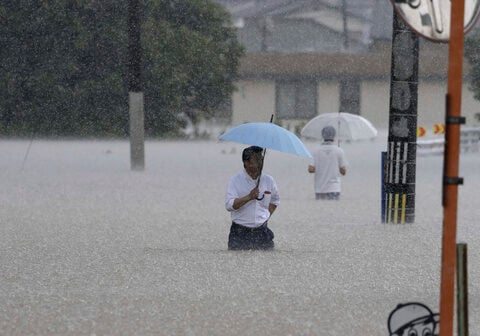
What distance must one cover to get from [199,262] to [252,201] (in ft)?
2.49

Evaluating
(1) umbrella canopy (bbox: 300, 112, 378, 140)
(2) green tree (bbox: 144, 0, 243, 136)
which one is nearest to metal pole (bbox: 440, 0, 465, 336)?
(1) umbrella canopy (bbox: 300, 112, 378, 140)

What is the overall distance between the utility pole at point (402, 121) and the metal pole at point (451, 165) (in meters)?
10.3

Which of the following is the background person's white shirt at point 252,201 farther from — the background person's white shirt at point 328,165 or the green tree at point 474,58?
the green tree at point 474,58

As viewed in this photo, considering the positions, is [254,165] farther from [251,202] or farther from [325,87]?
→ [325,87]

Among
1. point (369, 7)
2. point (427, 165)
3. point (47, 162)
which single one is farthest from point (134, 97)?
point (369, 7)

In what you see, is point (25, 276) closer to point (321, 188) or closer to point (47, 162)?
point (321, 188)

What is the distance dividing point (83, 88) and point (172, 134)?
12.5 ft

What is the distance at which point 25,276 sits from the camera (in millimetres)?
11156

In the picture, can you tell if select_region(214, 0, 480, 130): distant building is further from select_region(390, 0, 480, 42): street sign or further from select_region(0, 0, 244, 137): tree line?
select_region(390, 0, 480, 42): street sign

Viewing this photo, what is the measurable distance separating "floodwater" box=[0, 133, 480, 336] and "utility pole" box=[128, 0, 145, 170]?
3.29 meters

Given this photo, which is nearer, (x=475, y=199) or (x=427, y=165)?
(x=475, y=199)

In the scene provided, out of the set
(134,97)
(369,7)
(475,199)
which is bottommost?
(475,199)

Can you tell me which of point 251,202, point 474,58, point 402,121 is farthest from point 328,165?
point 474,58

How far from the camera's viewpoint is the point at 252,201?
12125 mm
